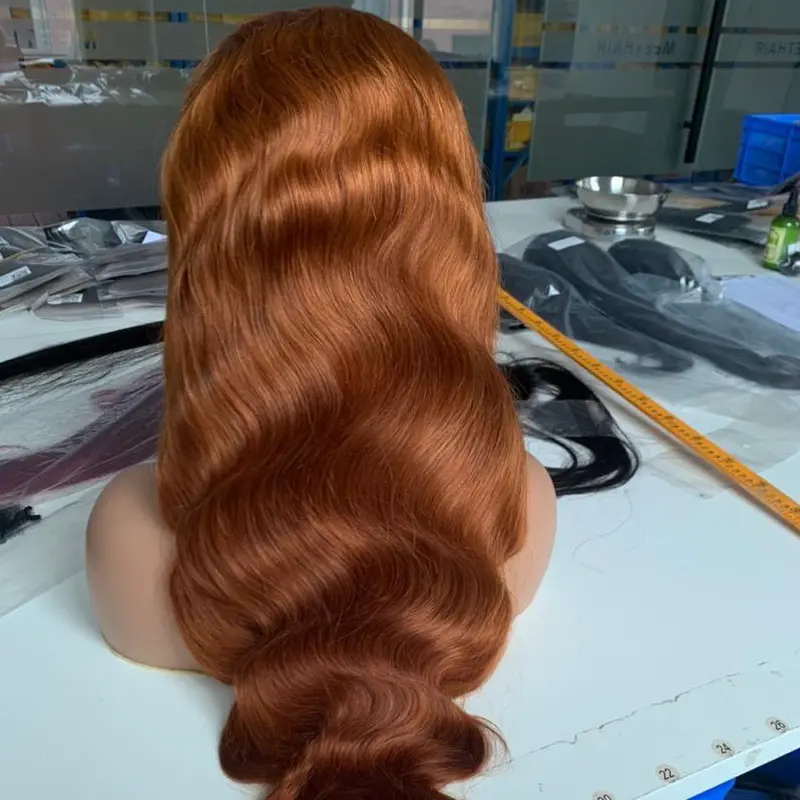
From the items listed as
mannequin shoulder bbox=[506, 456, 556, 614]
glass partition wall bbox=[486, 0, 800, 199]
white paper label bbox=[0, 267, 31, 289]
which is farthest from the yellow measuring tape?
glass partition wall bbox=[486, 0, 800, 199]

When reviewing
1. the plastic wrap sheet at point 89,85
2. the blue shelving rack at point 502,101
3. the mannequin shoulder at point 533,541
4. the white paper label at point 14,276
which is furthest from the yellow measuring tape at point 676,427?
the blue shelving rack at point 502,101

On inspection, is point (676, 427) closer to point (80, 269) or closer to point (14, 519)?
point (14, 519)

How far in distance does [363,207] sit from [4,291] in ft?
3.62

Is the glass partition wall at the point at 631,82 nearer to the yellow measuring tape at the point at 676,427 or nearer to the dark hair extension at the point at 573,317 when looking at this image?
the dark hair extension at the point at 573,317

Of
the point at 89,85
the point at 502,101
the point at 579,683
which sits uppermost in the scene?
the point at 89,85

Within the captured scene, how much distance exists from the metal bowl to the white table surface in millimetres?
1168

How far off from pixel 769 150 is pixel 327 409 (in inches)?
95.9

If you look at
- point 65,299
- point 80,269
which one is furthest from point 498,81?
point 65,299

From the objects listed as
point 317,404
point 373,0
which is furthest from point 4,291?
point 373,0

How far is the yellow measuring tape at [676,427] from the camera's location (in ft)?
3.34

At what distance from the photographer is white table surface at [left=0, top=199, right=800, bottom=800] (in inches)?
26.4

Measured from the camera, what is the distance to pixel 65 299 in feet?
4.86

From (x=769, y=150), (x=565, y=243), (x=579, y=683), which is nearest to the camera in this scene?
(x=579, y=683)

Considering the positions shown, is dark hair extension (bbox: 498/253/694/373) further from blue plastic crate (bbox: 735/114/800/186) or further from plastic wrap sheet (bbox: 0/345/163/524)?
blue plastic crate (bbox: 735/114/800/186)
